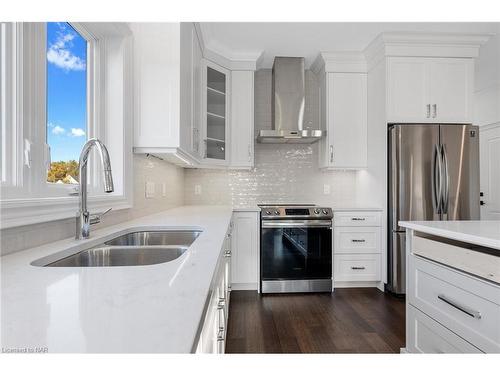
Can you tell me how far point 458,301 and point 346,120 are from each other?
2.43 meters

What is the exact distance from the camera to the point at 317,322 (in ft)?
7.66

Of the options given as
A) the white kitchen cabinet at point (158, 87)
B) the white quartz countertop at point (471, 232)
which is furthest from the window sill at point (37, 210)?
the white quartz countertop at point (471, 232)

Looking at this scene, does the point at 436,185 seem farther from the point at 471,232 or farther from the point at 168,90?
the point at 168,90

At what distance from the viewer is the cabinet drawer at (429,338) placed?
4.37ft

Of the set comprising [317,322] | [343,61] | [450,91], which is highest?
[343,61]

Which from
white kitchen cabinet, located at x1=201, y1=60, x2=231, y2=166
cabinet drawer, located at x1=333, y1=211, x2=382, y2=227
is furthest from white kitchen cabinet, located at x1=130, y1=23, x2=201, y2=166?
cabinet drawer, located at x1=333, y1=211, x2=382, y2=227

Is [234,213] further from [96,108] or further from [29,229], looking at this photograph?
[29,229]

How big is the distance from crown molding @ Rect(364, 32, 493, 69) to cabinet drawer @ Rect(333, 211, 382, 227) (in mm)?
1637

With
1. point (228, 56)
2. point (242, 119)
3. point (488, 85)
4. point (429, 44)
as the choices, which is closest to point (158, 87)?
point (242, 119)

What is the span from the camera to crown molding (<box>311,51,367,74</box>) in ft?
10.9

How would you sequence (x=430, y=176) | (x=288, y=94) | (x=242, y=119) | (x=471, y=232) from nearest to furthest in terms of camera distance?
(x=471, y=232), (x=430, y=176), (x=242, y=119), (x=288, y=94)

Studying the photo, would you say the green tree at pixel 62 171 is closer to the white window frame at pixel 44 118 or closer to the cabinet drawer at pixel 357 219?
the white window frame at pixel 44 118
